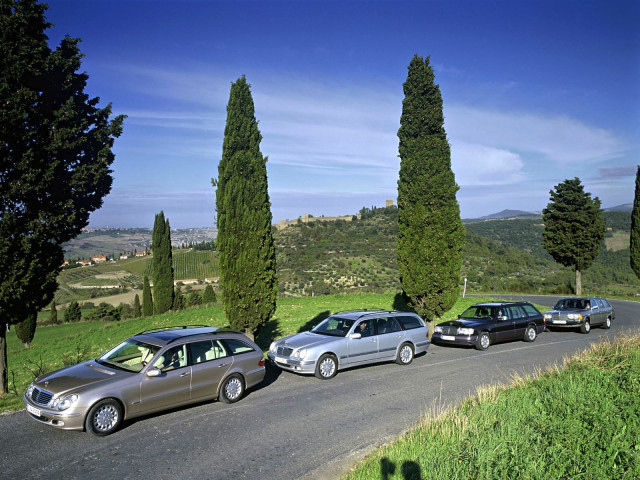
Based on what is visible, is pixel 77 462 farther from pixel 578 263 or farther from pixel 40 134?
pixel 578 263

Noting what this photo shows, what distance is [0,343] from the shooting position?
9867 millimetres

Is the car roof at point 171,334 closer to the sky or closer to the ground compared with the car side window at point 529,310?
closer to the sky

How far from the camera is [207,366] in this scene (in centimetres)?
819

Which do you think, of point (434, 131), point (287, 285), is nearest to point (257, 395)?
point (434, 131)

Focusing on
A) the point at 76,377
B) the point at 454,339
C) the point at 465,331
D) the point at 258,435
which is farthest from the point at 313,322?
the point at 76,377

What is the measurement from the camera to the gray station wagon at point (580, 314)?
18953 millimetres

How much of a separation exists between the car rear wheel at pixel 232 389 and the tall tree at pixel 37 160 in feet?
15.8

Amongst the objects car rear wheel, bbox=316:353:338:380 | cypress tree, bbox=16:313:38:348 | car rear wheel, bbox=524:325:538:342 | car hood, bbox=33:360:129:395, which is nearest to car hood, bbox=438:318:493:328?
car rear wheel, bbox=524:325:538:342

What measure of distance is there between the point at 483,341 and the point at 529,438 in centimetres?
930

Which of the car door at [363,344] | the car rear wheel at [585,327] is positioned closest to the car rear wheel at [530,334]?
the car rear wheel at [585,327]

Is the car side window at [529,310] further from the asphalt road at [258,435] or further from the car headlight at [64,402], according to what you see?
the car headlight at [64,402]

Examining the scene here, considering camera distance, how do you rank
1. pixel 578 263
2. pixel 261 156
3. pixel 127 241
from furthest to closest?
1. pixel 127 241
2. pixel 578 263
3. pixel 261 156

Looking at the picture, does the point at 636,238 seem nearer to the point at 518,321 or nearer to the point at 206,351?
the point at 518,321

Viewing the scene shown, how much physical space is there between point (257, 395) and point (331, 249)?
50.6 metres
